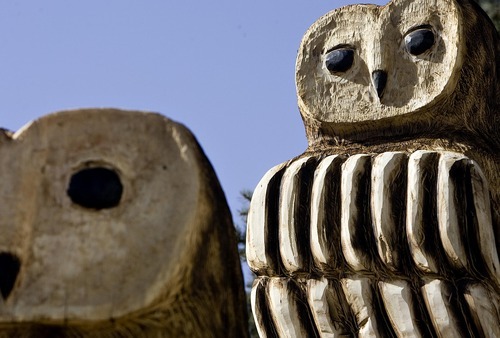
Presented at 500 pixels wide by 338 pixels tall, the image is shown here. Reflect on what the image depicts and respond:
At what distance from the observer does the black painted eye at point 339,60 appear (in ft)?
14.9

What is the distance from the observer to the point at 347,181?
4.02 m

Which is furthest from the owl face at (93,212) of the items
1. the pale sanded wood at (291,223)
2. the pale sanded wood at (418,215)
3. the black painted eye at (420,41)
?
the black painted eye at (420,41)

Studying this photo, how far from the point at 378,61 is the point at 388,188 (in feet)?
2.14

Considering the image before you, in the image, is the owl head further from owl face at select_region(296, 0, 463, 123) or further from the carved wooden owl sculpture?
the carved wooden owl sculpture

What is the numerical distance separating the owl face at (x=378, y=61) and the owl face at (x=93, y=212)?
2717mm

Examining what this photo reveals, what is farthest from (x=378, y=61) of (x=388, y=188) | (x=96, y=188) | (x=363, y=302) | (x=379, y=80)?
(x=96, y=188)

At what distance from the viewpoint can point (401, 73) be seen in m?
4.41

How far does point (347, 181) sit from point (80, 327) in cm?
243

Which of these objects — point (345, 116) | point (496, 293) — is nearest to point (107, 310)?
point (496, 293)

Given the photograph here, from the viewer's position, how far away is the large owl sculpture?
387cm

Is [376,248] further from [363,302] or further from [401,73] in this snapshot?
[401,73]

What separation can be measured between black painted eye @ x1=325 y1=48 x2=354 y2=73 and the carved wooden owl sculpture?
9.41 feet

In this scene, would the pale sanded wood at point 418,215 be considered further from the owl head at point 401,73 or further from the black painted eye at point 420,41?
the black painted eye at point 420,41

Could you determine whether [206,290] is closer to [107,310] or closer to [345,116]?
[107,310]
